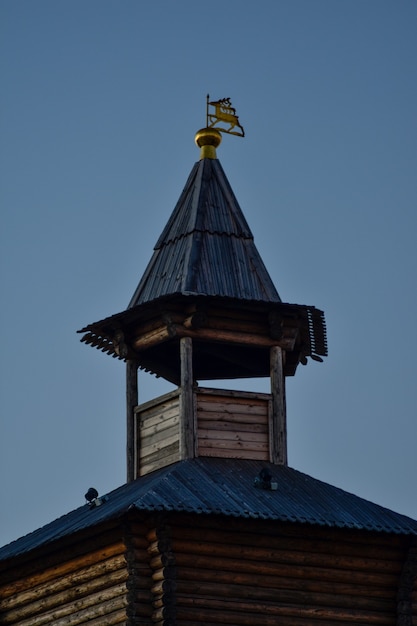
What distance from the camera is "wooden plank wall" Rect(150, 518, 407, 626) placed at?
26156mm

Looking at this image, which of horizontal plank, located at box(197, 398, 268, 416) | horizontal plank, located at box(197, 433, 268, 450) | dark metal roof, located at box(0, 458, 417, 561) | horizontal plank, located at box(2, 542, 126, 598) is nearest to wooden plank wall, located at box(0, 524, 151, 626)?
horizontal plank, located at box(2, 542, 126, 598)

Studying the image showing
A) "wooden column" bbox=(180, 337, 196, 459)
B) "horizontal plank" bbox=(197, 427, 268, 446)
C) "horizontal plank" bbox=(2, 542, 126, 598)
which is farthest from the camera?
"horizontal plank" bbox=(197, 427, 268, 446)

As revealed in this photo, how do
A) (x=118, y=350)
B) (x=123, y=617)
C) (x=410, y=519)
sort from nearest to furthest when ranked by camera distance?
(x=123, y=617) → (x=410, y=519) → (x=118, y=350)

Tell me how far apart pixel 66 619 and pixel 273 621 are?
3.32 meters

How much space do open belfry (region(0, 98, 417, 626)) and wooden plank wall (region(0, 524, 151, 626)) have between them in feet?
0.08

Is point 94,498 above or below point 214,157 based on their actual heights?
below

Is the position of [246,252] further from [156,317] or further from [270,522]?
[270,522]

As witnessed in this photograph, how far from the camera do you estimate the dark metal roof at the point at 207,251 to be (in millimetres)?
29266

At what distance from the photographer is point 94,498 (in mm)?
28484

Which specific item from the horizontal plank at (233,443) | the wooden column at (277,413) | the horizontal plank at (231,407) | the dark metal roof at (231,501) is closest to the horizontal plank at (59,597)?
the dark metal roof at (231,501)

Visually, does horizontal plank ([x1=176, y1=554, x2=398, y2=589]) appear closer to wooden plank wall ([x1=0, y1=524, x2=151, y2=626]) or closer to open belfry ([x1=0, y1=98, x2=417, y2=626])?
open belfry ([x1=0, y1=98, x2=417, y2=626])

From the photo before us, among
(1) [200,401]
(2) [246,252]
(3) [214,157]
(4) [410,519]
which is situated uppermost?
(3) [214,157]

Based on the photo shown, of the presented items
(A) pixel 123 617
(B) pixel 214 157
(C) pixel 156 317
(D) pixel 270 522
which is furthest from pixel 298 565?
(B) pixel 214 157

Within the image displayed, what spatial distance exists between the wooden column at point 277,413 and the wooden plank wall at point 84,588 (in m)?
3.35
